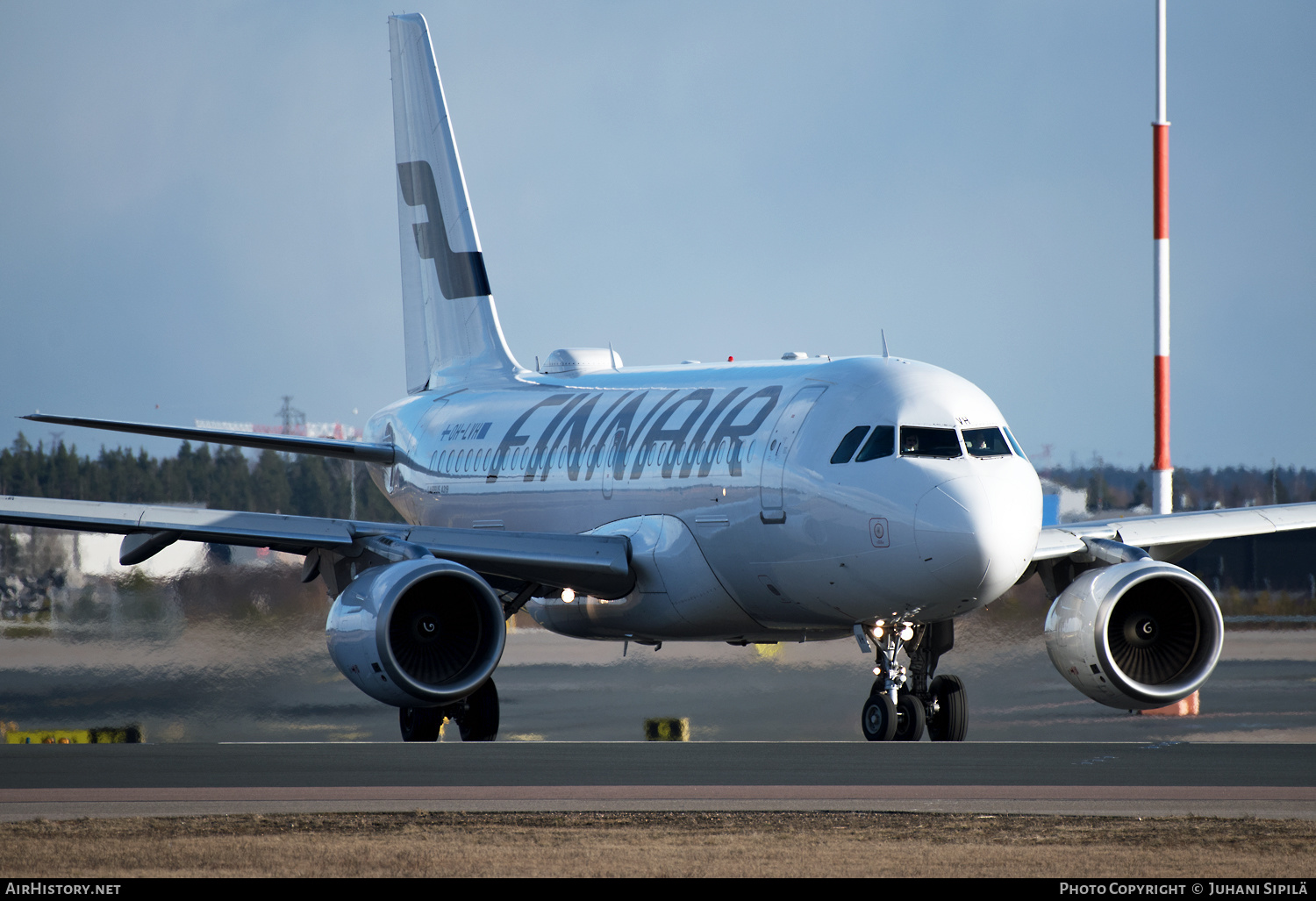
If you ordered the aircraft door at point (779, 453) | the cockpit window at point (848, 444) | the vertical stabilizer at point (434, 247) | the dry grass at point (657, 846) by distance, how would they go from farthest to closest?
1. the vertical stabilizer at point (434, 247)
2. the aircraft door at point (779, 453)
3. the cockpit window at point (848, 444)
4. the dry grass at point (657, 846)

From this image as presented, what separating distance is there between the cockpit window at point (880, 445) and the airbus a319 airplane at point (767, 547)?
0.08 feet

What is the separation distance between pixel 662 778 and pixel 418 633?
5.48 metres

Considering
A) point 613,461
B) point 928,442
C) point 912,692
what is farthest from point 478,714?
point 928,442

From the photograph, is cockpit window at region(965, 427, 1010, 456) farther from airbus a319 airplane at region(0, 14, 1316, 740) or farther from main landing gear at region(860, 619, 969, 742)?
main landing gear at region(860, 619, 969, 742)

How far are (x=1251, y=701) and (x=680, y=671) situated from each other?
26.5ft

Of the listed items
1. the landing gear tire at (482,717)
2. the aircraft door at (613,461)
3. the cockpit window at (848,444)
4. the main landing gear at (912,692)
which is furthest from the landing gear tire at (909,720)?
the landing gear tire at (482,717)

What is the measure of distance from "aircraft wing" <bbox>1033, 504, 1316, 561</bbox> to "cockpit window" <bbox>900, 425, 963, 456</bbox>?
10.9 ft

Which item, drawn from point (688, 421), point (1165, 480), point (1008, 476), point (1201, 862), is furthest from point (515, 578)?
point (1201, 862)

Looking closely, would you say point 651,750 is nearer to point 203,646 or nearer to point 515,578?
point 515,578

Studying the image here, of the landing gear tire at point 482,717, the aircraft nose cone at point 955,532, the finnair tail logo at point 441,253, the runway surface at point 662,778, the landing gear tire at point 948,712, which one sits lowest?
the landing gear tire at point 482,717

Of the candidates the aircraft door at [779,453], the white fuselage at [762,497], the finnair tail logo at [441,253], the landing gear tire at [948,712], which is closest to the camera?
the white fuselage at [762,497]

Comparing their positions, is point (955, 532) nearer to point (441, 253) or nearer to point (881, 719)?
point (881, 719)

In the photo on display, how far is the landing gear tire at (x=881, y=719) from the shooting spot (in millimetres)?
18562

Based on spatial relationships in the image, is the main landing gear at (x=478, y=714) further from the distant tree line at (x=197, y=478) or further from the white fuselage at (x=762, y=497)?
the distant tree line at (x=197, y=478)
